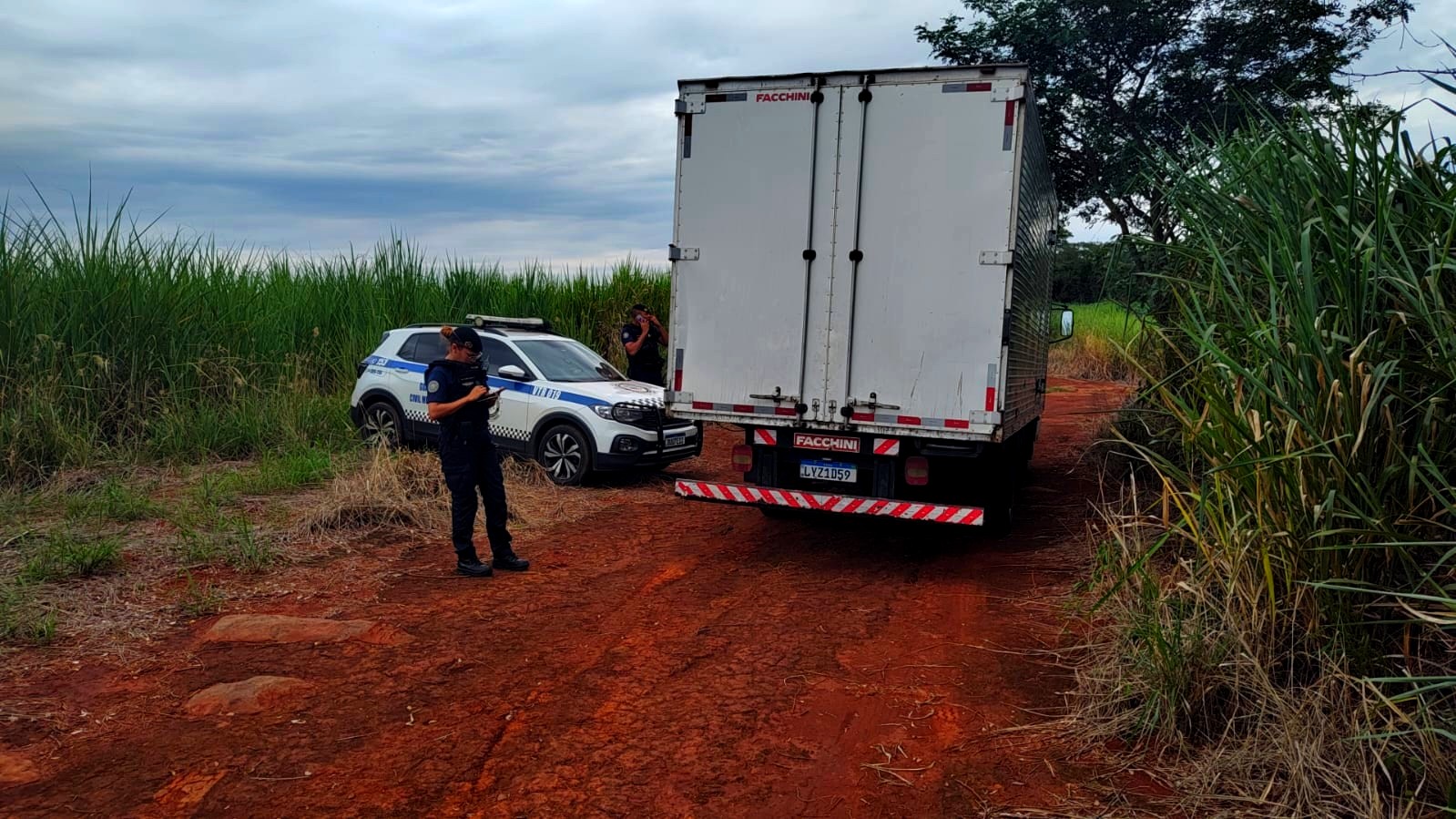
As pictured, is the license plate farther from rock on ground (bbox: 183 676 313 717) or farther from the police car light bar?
the police car light bar

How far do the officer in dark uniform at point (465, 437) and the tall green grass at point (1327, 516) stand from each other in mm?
4338

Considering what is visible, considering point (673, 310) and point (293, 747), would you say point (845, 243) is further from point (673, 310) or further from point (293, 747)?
point (293, 747)

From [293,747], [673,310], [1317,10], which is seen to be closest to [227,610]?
[293,747]

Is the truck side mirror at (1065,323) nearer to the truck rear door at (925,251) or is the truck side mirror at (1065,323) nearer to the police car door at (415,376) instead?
the truck rear door at (925,251)

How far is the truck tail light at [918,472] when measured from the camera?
717 cm

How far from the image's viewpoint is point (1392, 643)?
3545 mm

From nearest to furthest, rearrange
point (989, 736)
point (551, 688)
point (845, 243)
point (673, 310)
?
point (989, 736)
point (551, 688)
point (845, 243)
point (673, 310)

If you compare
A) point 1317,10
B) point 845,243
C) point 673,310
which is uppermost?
point 1317,10

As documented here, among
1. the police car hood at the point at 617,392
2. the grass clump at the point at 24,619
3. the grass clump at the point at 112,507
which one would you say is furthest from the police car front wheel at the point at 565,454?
the grass clump at the point at 24,619

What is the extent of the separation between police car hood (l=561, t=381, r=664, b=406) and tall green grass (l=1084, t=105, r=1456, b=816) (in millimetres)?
6894

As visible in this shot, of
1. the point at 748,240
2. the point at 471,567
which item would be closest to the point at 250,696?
the point at 471,567

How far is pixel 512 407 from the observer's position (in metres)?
11.0

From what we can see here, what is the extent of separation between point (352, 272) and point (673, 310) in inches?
383

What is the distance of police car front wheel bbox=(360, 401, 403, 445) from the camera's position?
1163 centimetres
